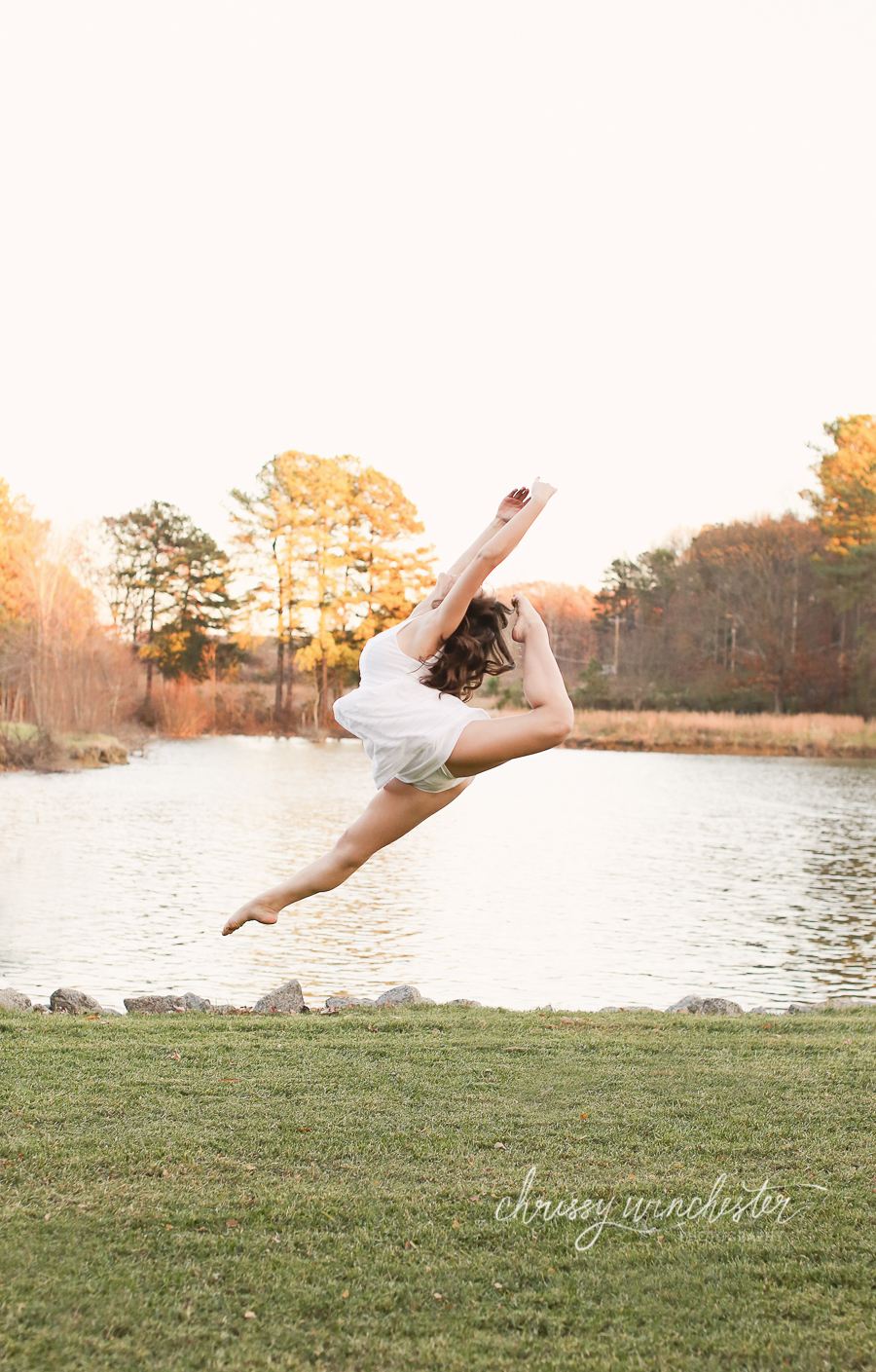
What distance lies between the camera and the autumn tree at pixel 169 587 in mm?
41406

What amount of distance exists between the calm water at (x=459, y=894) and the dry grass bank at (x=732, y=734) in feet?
36.5

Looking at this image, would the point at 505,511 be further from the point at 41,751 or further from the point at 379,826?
the point at 41,751

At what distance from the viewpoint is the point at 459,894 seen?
12.4m

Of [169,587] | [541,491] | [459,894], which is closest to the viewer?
[541,491]

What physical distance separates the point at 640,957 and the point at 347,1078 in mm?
5273

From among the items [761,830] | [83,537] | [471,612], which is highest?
[83,537]

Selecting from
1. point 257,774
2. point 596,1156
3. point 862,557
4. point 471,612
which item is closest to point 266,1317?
point 596,1156

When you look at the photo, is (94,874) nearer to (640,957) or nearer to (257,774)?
(640,957)

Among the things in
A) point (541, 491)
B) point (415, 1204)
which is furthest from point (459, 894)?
point (415, 1204)

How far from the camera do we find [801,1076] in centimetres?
484

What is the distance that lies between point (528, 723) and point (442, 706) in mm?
352

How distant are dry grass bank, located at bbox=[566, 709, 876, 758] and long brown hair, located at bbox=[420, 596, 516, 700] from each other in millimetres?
32114

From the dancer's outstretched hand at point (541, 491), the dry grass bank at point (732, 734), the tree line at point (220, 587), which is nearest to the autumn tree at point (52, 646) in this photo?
the tree line at point (220, 587)

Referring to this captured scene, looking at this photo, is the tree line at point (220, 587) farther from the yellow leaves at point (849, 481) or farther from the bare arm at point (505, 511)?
the bare arm at point (505, 511)
